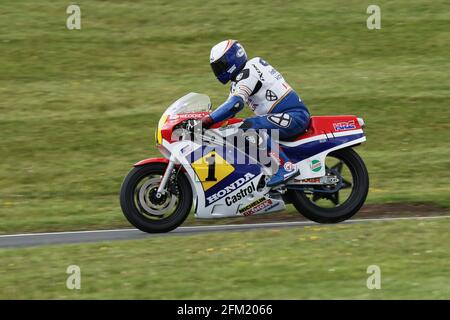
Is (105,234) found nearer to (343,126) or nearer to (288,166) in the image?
(288,166)

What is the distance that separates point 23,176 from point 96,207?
2.48m

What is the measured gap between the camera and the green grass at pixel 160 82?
52.0ft

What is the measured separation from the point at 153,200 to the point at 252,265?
2.18 meters

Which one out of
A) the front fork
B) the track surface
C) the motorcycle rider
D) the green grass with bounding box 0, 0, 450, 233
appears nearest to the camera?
the front fork

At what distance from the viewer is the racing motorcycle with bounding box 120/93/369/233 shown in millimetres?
11773

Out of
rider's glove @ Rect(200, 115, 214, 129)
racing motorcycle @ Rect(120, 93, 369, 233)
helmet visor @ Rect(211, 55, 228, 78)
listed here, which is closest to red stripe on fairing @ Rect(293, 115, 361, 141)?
racing motorcycle @ Rect(120, 93, 369, 233)

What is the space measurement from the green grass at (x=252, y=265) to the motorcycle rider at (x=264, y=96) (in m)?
1.23

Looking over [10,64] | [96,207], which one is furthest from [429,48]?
[96,207]

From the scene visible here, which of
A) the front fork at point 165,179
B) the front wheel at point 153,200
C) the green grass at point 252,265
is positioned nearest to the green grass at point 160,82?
the front wheel at point 153,200

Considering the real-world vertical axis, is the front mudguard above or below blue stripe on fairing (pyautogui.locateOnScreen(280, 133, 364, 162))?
below

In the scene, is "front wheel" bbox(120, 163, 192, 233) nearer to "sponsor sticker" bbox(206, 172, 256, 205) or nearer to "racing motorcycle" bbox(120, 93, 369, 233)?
"racing motorcycle" bbox(120, 93, 369, 233)

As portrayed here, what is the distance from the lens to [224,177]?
11969 mm

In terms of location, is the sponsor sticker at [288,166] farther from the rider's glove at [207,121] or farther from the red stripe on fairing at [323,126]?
the rider's glove at [207,121]
